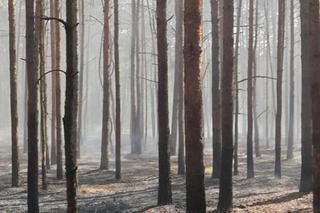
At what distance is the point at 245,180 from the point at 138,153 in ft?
50.2

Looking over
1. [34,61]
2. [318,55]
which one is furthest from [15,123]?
[318,55]

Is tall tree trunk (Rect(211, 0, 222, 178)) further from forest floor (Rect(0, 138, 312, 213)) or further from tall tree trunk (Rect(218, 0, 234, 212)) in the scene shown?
tall tree trunk (Rect(218, 0, 234, 212))

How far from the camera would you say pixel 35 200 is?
34.8 feet

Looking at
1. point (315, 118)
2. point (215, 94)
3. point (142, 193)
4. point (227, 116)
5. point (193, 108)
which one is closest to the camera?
point (193, 108)

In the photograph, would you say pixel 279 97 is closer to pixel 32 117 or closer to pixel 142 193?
pixel 142 193

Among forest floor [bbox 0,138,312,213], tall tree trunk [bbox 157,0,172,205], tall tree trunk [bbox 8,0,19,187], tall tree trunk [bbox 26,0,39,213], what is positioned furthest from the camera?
tall tree trunk [bbox 8,0,19,187]

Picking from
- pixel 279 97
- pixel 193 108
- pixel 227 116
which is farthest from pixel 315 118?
pixel 279 97

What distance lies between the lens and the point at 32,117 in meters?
10.5

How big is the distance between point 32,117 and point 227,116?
440 centimetres

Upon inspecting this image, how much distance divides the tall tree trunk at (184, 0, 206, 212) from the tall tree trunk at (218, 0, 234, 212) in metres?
2.37

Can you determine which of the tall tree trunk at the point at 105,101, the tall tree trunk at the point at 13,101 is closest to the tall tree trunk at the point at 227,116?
the tall tree trunk at the point at 13,101

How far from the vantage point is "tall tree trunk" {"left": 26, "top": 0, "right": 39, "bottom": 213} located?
33.6 ft

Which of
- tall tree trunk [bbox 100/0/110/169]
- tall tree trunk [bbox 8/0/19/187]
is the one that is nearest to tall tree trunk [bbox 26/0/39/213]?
tall tree trunk [bbox 8/0/19/187]

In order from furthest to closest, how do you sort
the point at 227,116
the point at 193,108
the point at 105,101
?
the point at 105,101, the point at 227,116, the point at 193,108
